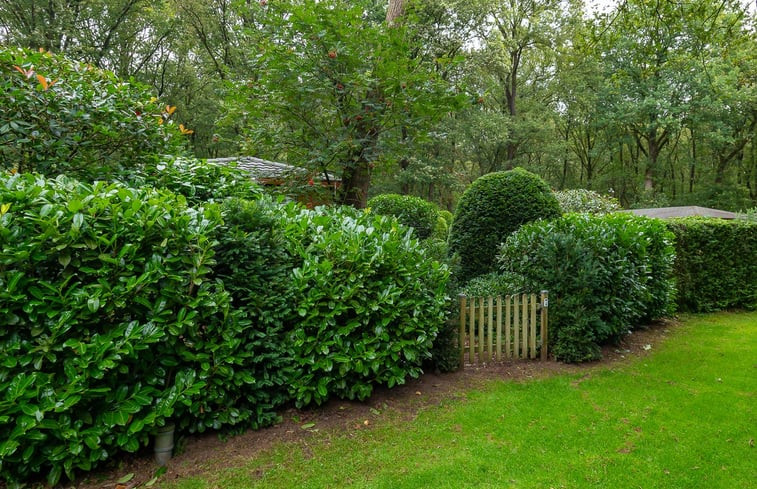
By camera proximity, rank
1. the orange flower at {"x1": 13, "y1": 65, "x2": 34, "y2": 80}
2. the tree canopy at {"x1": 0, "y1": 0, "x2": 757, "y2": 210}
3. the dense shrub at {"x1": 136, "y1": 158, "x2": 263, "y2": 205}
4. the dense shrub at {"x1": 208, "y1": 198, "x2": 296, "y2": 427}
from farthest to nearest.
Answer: the tree canopy at {"x1": 0, "y1": 0, "x2": 757, "y2": 210}, the dense shrub at {"x1": 136, "y1": 158, "x2": 263, "y2": 205}, the orange flower at {"x1": 13, "y1": 65, "x2": 34, "y2": 80}, the dense shrub at {"x1": 208, "y1": 198, "x2": 296, "y2": 427}

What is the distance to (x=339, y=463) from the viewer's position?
2.66m

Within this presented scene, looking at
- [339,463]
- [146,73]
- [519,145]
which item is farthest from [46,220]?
[519,145]

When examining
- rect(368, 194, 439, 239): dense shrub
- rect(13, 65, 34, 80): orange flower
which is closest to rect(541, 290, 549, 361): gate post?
rect(13, 65, 34, 80): orange flower

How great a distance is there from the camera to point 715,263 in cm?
734

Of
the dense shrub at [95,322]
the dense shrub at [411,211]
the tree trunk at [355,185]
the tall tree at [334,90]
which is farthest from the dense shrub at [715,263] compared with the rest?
the dense shrub at [95,322]

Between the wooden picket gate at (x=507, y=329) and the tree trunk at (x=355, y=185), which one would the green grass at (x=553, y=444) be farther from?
the tree trunk at (x=355, y=185)

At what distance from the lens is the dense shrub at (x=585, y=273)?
178 inches

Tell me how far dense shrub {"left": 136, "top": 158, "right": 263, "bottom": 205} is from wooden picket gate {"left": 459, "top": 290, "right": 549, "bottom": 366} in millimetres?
2711

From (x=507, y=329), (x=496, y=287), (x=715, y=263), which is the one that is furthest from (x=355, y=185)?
(x=715, y=263)

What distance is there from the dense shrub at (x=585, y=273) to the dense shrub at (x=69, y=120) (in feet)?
14.6

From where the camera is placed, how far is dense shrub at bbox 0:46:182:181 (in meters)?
3.11

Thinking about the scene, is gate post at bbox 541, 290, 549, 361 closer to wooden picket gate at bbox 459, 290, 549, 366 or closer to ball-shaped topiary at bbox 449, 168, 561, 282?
wooden picket gate at bbox 459, 290, 549, 366

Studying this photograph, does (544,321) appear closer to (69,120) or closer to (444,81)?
(444,81)

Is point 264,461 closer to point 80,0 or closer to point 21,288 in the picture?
point 21,288
